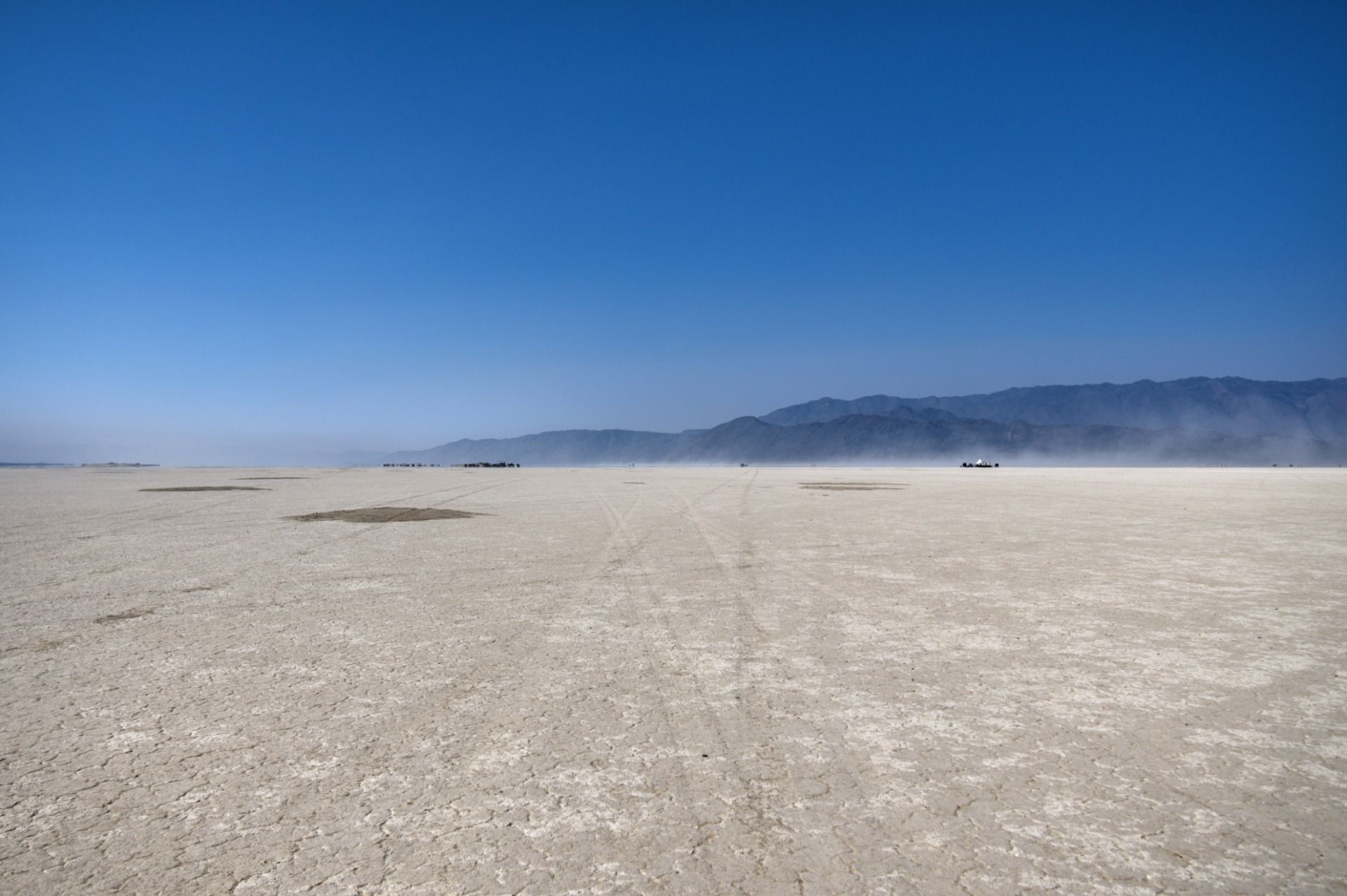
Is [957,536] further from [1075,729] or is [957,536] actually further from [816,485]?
[816,485]

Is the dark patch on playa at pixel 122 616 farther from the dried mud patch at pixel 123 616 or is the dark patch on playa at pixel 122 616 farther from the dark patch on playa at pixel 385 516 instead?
the dark patch on playa at pixel 385 516

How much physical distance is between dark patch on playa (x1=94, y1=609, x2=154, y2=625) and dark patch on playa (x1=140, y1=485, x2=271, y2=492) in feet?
71.6

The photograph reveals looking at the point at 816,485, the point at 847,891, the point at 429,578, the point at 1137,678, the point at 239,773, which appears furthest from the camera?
the point at 816,485

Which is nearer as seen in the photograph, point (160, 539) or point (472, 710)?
point (472, 710)

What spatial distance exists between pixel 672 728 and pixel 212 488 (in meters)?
28.8

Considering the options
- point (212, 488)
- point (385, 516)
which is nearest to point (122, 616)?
point (385, 516)

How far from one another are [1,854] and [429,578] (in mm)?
5435

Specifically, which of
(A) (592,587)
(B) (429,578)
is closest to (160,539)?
(B) (429,578)

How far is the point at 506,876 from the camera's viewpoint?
2471mm

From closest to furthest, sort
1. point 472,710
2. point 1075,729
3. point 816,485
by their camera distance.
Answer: point 1075,729
point 472,710
point 816,485

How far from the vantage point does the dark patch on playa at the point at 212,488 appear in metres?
25.6

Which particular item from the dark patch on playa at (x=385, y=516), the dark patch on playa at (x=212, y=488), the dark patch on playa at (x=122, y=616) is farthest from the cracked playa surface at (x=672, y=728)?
the dark patch on playa at (x=212, y=488)

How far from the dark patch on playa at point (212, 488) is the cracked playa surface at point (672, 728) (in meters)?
18.8

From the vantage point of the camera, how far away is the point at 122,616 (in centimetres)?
623
